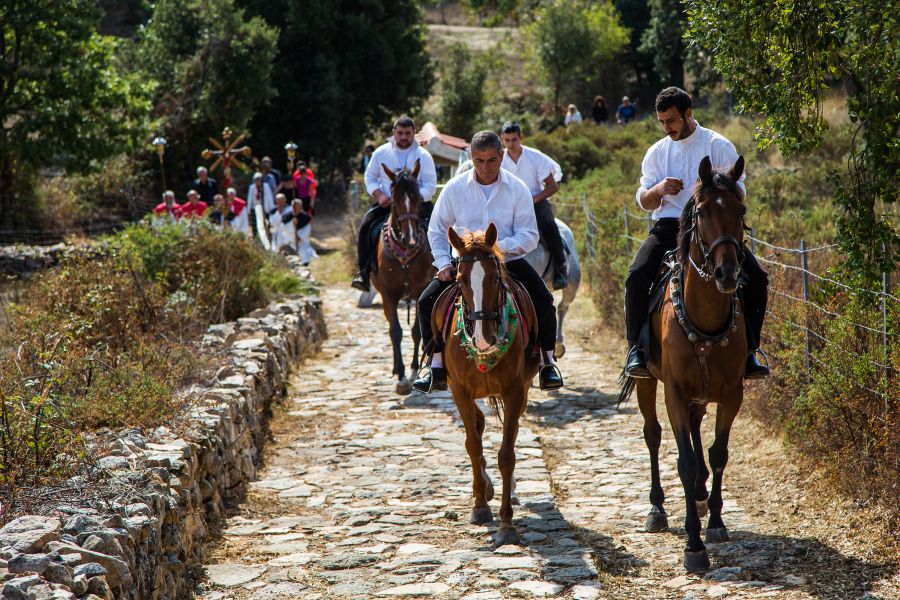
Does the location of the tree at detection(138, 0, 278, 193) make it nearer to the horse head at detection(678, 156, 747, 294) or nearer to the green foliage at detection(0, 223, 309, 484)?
the green foliage at detection(0, 223, 309, 484)

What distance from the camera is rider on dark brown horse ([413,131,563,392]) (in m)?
7.87

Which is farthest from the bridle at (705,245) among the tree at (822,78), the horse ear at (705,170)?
the tree at (822,78)

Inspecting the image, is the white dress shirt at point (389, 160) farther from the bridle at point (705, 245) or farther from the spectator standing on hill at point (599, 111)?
the spectator standing on hill at point (599, 111)

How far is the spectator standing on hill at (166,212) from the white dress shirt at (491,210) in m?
8.26

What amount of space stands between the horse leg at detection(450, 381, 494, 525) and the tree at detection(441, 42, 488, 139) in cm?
3377

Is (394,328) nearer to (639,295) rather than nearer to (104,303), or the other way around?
(104,303)

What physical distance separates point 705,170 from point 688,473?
2.01m

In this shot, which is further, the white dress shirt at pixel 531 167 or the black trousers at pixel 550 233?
the black trousers at pixel 550 233

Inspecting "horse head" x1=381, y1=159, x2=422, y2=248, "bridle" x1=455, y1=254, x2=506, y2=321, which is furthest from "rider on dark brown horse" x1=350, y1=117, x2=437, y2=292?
"bridle" x1=455, y1=254, x2=506, y2=321

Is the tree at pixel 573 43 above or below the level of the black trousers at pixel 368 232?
above

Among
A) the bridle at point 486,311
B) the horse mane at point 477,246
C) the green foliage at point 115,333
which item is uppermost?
the horse mane at point 477,246

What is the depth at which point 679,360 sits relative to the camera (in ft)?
23.1

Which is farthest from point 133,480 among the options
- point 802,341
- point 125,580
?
point 802,341

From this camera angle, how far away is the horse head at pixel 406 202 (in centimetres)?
1220
